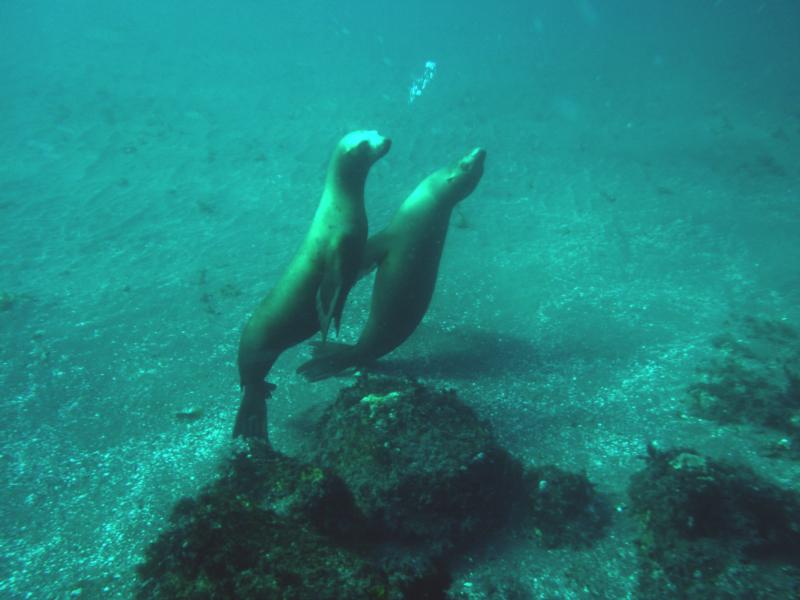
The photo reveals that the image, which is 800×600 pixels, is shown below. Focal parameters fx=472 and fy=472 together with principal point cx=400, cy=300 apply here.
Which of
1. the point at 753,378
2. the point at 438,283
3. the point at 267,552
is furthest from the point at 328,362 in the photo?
the point at 753,378

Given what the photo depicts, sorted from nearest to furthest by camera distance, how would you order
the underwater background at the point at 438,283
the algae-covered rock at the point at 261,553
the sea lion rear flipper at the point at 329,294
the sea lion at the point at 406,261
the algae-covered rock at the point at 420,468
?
the algae-covered rock at the point at 261,553
the algae-covered rock at the point at 420,468
the underwater background at the point at 438,283
the sea lion rear flipper at the point at 329,294
the sea lion at the point at 406,261

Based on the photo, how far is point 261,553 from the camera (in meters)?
2.02

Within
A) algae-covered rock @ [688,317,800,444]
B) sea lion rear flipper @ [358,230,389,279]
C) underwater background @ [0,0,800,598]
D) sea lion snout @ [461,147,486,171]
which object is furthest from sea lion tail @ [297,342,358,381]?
algae-covered rock @ [688,317,800,444]

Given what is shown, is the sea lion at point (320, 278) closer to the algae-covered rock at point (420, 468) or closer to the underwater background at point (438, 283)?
the underwater background at point (438, 283)

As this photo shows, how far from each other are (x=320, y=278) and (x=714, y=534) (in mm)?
3592

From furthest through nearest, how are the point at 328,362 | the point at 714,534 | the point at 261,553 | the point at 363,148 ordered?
the point at 328,362, the point at 363,148, the point at 714,534, the point at 261,553

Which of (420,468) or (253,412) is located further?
(253,412)

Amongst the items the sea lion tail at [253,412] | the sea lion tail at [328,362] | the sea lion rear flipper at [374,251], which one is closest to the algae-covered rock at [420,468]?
the sea lion tail at [253,412]

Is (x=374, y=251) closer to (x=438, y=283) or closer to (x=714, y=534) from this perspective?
(x=438, y=283)

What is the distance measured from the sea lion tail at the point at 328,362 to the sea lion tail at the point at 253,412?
437 mm

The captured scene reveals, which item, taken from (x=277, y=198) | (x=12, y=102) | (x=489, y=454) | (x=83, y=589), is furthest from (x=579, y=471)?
(x=12, y=102)

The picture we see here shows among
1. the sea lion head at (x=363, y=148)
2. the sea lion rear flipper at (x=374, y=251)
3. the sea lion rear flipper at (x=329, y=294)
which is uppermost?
the sea lion head at (x=363, y=148)

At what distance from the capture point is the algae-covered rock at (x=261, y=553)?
6.07ft

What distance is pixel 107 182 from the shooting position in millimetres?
11539
